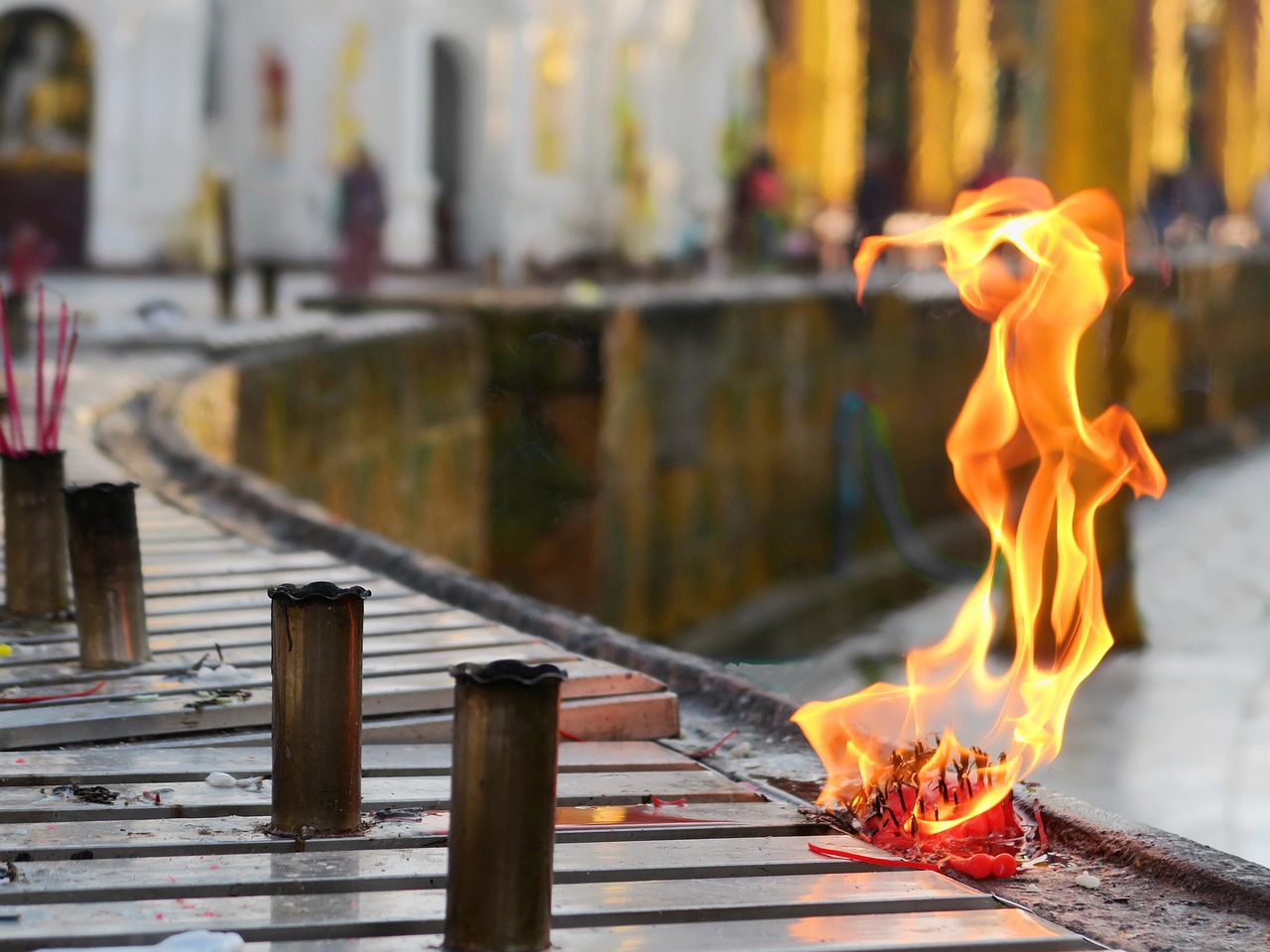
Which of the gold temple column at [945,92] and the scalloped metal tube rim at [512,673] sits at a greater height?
the gold temple column at [945,92]

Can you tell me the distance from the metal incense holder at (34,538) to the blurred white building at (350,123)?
16747 millimetres

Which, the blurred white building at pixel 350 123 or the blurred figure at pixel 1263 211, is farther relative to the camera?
the blurred figure at pixel 1263 211

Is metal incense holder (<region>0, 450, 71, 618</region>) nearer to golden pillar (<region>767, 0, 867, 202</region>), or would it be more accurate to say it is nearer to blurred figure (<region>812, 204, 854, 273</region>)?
blurred figure (<region>812, 204, 854, 273</region>)

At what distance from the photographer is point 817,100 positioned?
34.2 m

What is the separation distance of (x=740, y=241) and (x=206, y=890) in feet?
74.9

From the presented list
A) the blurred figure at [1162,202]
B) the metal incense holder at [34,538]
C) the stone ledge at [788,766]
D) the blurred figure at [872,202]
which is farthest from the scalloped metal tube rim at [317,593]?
the blurred figure at [1162,202]

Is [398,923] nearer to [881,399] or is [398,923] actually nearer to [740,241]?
[881,399]

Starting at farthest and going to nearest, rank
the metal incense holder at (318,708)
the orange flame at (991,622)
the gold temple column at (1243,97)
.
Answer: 1. the gold temple column at (1243,97)
2. the orange flame at (991,622)
3. the metal incense holder at (318,708)

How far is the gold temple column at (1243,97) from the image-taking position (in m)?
A: 44.3

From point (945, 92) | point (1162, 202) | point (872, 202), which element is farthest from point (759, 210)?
point (945, 92)

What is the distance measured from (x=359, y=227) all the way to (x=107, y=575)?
633 inches

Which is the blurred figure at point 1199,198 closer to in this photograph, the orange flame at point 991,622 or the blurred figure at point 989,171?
the blurred figure at point 989,171

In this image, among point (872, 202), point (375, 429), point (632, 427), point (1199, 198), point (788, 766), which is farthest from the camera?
point (1199, 198)

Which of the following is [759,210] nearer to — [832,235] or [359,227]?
[832,235]
